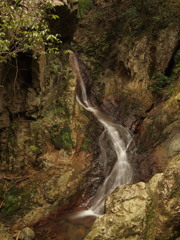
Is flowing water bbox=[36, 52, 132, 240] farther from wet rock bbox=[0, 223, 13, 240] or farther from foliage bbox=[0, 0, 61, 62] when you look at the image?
foliage bbox=[0, 0, 61, 62]

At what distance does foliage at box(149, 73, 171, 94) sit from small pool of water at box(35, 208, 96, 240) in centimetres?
751

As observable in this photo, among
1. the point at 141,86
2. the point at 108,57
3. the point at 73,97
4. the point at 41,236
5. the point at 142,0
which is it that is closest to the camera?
the point at 41,236

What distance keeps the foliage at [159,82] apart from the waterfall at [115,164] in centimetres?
284

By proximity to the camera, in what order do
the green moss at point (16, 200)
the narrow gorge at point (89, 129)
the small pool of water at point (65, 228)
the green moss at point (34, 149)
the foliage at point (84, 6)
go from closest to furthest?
the narrow gorge at point (89, 129) < the small pool of water at point (65, 228) < the green moss at point (16, 200) < the green moss at point (34, 149) < the foliage at point (84, 6)

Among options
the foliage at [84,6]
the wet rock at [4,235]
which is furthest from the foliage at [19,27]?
the foliage at [84,6]

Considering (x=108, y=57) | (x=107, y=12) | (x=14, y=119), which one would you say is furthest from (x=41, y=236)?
(x=107, y=12)

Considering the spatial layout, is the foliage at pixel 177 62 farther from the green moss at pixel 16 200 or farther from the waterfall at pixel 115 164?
the green moss at pixel 16 200

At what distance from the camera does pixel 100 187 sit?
8203mm

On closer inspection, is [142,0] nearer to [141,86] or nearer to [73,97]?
[141,86]

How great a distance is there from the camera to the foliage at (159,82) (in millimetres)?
10906

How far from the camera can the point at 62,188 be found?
7539 mm

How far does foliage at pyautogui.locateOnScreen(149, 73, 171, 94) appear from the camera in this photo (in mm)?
10906

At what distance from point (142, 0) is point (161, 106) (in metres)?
7.88

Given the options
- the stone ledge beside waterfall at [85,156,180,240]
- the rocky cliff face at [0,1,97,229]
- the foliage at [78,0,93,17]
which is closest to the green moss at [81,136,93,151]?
the rocky cliff face at [0,1,97,229]
